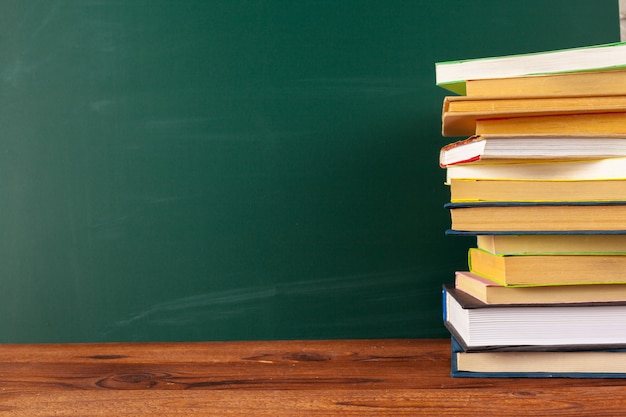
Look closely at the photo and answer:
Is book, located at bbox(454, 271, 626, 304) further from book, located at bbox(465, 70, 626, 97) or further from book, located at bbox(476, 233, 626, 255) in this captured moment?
book, located at bbox(465, 70, 626, 97)

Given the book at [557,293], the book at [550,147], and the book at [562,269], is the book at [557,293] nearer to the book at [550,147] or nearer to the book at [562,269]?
the book at [562,269]

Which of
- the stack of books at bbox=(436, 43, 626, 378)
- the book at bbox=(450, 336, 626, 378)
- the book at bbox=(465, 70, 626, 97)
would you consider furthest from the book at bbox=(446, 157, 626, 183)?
the book at bbox=(450, 336, 626, 378)

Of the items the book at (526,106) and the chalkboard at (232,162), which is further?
the chalkboard at (232,162)

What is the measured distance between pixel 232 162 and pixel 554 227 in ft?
2.26

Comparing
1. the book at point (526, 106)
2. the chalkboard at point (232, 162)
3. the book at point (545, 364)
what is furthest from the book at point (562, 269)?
the chalkboard at point (232, 162)

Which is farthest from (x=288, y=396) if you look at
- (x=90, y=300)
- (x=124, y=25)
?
(x=124, y=25)

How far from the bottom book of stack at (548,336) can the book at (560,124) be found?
28 centimetres

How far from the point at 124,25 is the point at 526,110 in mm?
893

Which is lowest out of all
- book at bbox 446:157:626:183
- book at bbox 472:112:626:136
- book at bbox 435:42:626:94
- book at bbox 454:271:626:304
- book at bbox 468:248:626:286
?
book at bbox 454:271:626:304

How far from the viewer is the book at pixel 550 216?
0.92 m

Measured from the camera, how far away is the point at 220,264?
130cm

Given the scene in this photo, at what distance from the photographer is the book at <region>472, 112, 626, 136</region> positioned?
0.95 m

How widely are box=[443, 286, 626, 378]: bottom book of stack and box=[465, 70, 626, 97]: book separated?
35 centimetres

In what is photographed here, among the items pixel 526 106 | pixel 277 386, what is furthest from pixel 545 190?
pixel 277 386
